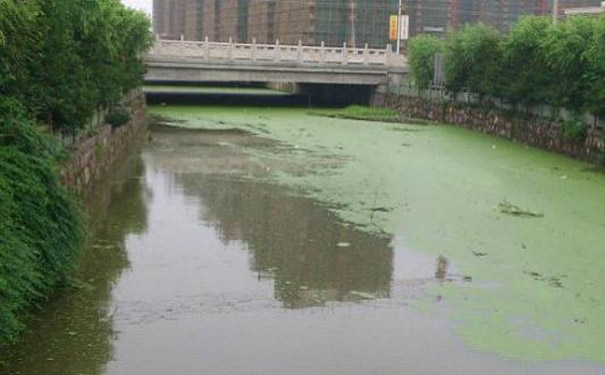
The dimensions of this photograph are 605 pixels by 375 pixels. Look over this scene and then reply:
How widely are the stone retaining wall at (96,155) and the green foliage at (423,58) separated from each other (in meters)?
11.9

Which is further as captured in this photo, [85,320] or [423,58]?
[423,58]

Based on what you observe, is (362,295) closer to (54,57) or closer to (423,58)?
(54,57)

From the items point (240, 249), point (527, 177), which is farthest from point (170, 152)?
point (240, 249)

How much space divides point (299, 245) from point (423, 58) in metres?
20.8

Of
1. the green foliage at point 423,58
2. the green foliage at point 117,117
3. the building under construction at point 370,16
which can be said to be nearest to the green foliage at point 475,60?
the green foliage at point 423,58

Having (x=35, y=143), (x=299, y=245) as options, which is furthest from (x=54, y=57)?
(x=299, y=245)

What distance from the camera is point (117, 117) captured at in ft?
55.3

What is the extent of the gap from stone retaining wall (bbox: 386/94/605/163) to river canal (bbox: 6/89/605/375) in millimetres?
2018

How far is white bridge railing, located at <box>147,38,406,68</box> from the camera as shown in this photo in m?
30.5

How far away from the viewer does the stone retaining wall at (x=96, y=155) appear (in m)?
10.3

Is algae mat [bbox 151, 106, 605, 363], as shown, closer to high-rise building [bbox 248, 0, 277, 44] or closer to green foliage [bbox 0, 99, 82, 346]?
green foliage [bbox 0, 99, 82, 346]

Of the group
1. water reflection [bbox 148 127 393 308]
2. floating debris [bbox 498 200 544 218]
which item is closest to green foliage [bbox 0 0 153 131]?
water reflection [bbox 148 127 393 308]

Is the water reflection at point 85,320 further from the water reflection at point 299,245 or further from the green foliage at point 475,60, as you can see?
the green foliage at point 475,60

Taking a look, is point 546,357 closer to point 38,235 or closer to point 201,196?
point 38,235
